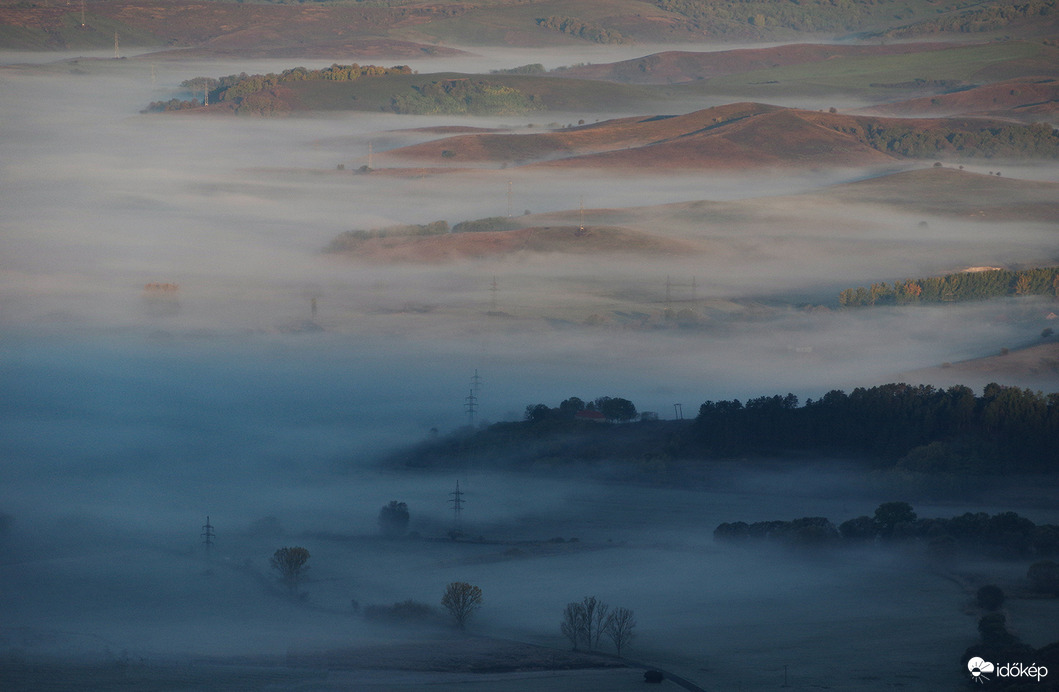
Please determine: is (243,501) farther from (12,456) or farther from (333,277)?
(333,277)

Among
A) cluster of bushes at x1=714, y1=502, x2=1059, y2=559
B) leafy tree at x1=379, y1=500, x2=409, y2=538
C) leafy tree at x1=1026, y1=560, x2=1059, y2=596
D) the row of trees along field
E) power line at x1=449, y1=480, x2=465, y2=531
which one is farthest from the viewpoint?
the row of trees along field

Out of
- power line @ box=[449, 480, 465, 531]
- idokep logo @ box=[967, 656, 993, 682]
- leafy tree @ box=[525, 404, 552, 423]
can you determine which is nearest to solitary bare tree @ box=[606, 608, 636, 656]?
idokep logo @ box=[967, 656, 993, 682]

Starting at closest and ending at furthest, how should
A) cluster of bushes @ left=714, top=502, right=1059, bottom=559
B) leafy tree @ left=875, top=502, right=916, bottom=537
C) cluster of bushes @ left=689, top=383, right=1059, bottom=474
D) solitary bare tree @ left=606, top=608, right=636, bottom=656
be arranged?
solitary bare tree @ left=606, top=608, right=636, bottom=656
cluster of bushes @ left=714, top=502, right=1059, bottom=559
leafy tree @ left=875, top=502, right=916, bottom=537
cluster of bushes @ left=689, top=383, right=1059, bottom=474

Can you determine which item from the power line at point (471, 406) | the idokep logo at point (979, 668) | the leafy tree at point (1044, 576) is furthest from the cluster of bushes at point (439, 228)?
the idokep logo at point (979, 668)

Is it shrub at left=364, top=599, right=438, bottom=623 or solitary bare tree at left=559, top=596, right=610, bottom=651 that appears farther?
shrub at left=364, top=599, right=438, bottom=623

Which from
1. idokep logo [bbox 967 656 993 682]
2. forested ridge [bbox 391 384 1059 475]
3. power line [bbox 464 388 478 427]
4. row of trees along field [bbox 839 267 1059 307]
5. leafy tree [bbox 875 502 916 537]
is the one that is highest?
row of trees along field [bbox 839 267 1059 307]

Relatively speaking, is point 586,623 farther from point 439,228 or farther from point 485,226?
point 485,226

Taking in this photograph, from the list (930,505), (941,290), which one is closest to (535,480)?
(930,505)

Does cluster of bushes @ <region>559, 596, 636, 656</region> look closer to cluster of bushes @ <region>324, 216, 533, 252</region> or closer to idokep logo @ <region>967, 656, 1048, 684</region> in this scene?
idokep logo @ <region>967, 656, 1048, 684</region>
